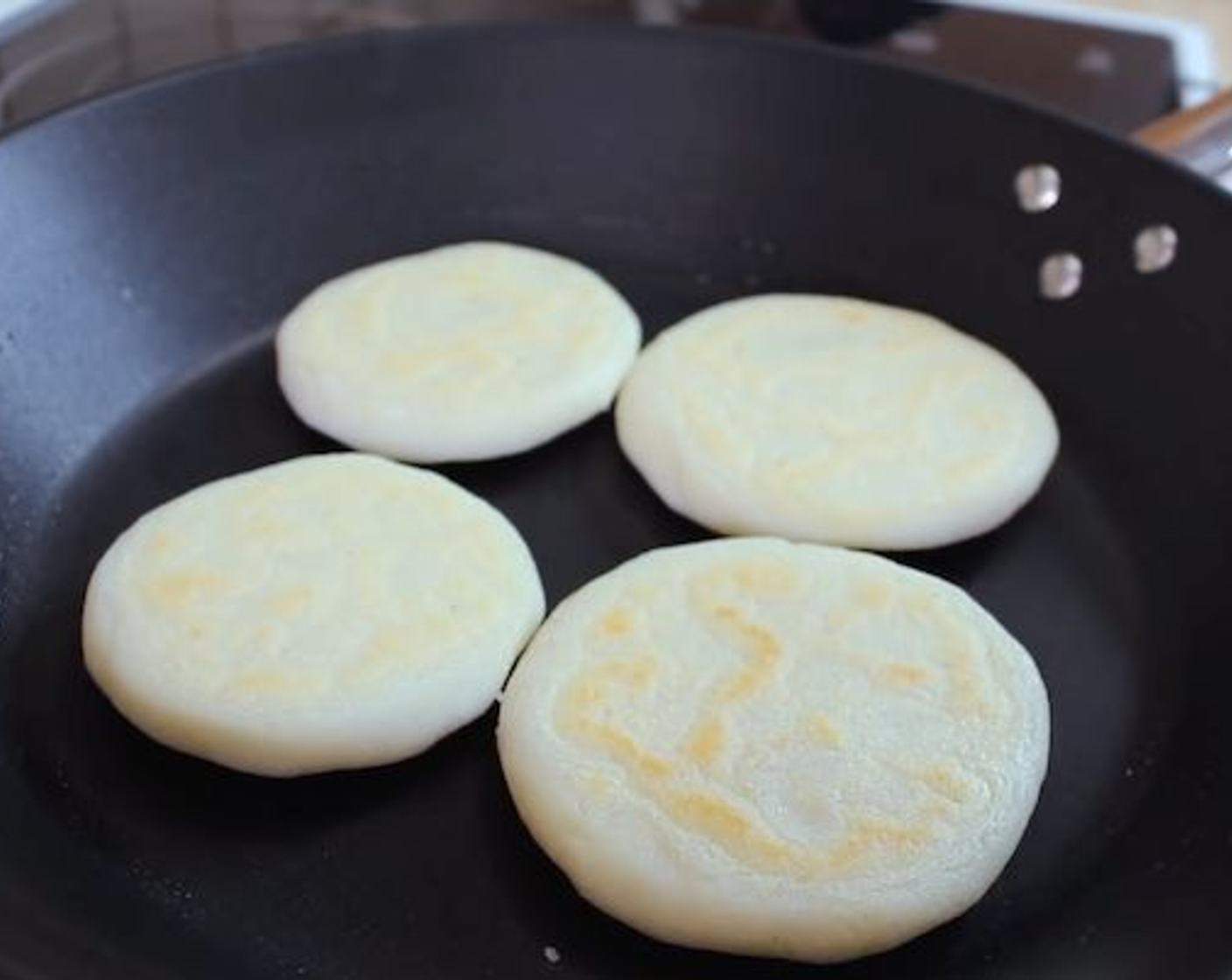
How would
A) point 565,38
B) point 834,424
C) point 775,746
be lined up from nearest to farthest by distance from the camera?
point 775,746 < point 834,424 < point 565,38

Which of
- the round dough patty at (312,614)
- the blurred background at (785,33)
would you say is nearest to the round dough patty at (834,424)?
the round dough patty at (312,614)

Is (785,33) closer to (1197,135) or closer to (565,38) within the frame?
(565,38)

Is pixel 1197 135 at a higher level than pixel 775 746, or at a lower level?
higher

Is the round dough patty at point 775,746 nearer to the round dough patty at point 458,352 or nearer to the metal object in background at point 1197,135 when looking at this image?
the round dough patty at point 458,352

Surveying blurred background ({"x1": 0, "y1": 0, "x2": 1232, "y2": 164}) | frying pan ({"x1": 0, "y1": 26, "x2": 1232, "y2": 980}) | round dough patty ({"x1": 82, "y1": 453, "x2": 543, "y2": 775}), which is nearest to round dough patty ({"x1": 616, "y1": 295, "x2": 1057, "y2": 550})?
frying pan ({"x1": 0, "y1": 26, "x2": 1232, "y2": 980})

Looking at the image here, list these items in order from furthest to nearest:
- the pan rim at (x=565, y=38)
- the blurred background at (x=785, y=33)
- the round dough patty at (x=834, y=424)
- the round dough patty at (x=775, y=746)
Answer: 1. the blurred background at (x=785, y=33)
2. the pan rim at (x=565, y=38)
3. the round dough patty at (x=834, y=424)
4. the round dough patty at (x=775, y=746)

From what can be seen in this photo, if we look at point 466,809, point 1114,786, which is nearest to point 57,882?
point 466,809

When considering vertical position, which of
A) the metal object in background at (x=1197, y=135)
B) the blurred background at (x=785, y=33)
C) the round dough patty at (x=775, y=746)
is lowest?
the round dough patty at (x=775, y=746)

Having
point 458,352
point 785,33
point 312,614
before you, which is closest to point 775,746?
point 312,614
